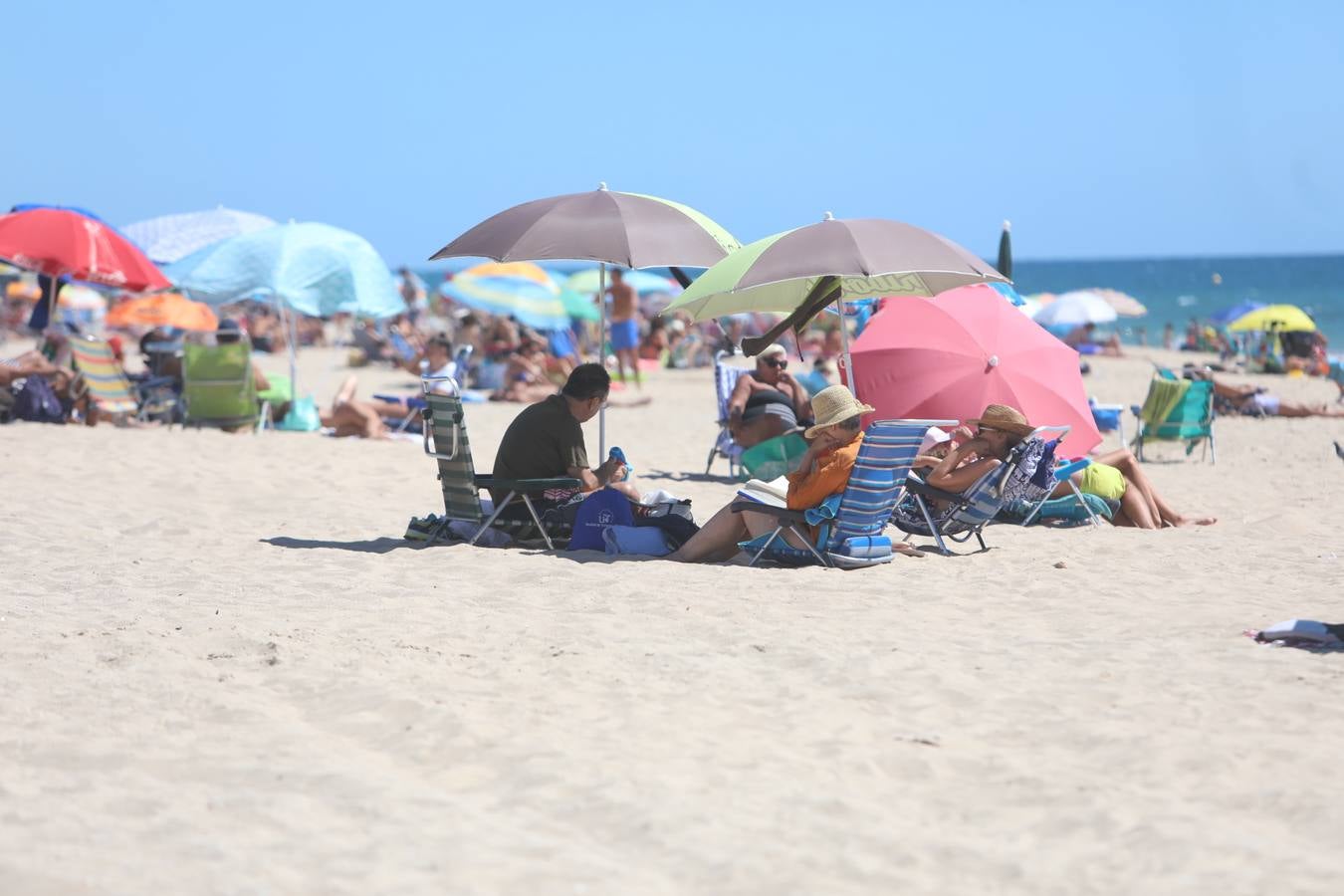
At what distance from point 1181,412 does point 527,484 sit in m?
6.94

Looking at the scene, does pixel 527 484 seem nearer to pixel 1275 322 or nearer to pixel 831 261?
pixel 831 261

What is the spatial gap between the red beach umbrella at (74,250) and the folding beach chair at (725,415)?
4.34 m

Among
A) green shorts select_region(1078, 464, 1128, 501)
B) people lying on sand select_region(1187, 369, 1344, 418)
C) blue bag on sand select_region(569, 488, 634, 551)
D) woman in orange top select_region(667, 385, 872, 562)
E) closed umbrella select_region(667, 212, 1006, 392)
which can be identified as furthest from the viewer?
people lying on sand select_region(1187, 369, 1344, 418)

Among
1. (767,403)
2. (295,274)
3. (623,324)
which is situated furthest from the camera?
(623,324)

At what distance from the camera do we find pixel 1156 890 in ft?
10.1

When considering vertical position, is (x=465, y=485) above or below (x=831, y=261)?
below

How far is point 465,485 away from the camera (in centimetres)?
688

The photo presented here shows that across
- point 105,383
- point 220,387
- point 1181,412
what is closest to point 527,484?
point 220,387

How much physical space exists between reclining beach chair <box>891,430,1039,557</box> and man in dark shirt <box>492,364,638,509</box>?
1.35 metres

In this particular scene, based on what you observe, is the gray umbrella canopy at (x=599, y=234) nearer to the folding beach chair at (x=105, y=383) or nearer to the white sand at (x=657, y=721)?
the white sand at (x=657, y=721)

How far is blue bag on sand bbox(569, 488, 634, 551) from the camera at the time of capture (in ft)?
22.3

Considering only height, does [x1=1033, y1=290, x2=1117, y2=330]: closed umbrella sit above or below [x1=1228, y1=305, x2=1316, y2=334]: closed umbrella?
above

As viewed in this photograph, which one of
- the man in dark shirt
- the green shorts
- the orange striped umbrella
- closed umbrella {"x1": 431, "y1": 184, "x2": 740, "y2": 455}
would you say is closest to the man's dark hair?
the man in dark shirt

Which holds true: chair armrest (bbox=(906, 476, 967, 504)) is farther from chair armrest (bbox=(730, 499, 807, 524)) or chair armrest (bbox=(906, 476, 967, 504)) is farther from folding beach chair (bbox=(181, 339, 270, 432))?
folding beach chair (bbox=(181, 339, 270, 432))
